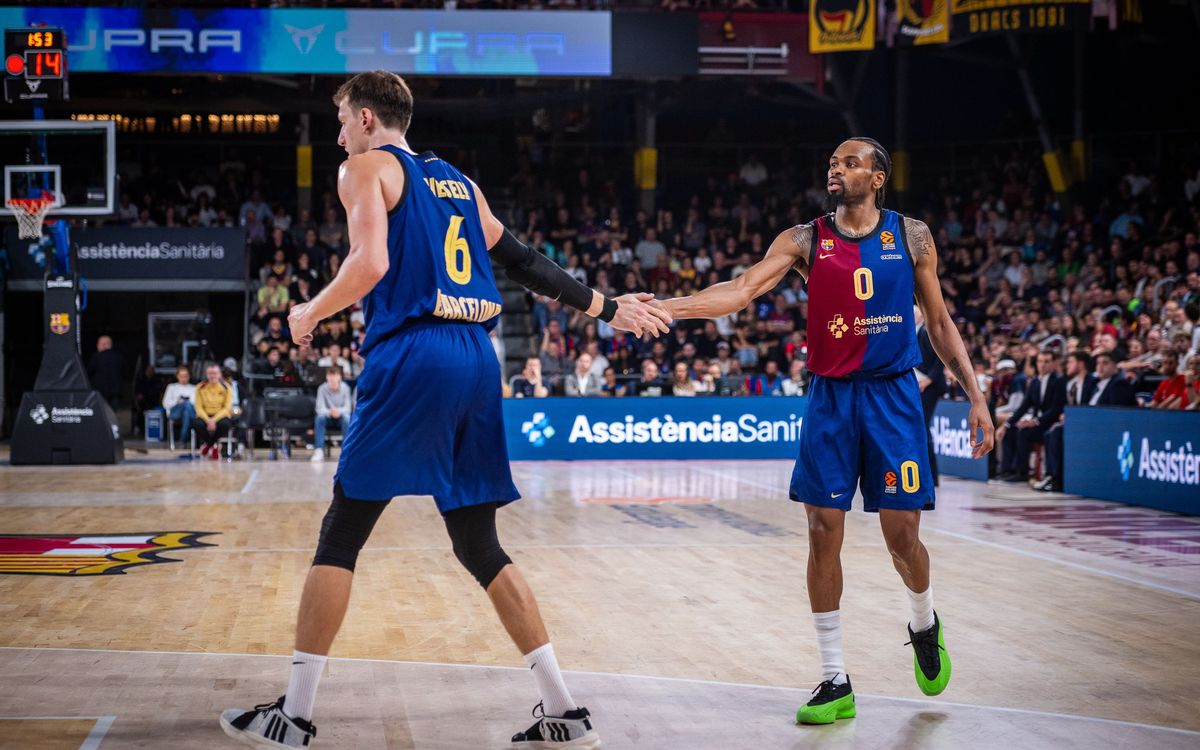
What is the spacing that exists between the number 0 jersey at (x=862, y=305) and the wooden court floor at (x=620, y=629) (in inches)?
51.2

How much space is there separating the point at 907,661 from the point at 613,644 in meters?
1.33

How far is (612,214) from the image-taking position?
26141mm

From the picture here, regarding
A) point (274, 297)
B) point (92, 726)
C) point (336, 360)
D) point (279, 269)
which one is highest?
point (279, 269)

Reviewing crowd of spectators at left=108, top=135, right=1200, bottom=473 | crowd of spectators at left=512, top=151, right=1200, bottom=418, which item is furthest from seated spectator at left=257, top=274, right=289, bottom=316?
crowd of spectators at left=512, top=151, right=1200, bottom=418

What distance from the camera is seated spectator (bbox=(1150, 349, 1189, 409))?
12898mm

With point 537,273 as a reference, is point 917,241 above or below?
above

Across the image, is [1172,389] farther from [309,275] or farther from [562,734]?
[309,275]

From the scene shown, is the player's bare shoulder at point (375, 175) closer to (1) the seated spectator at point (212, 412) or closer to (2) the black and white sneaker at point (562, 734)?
(2) the black and white sneaker at point (562, 734)

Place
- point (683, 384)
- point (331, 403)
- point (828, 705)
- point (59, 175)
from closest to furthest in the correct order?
point (828, 705), point (59, 175), point (331, 403), point (683, 384)

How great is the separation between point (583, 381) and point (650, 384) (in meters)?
1.04

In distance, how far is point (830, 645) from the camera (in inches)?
192

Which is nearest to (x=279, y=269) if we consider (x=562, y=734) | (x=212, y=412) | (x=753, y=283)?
(x=212, y=412)

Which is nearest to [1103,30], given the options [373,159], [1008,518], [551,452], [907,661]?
[551,452]

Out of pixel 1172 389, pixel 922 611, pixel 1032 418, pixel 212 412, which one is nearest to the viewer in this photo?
pixel 922 611
